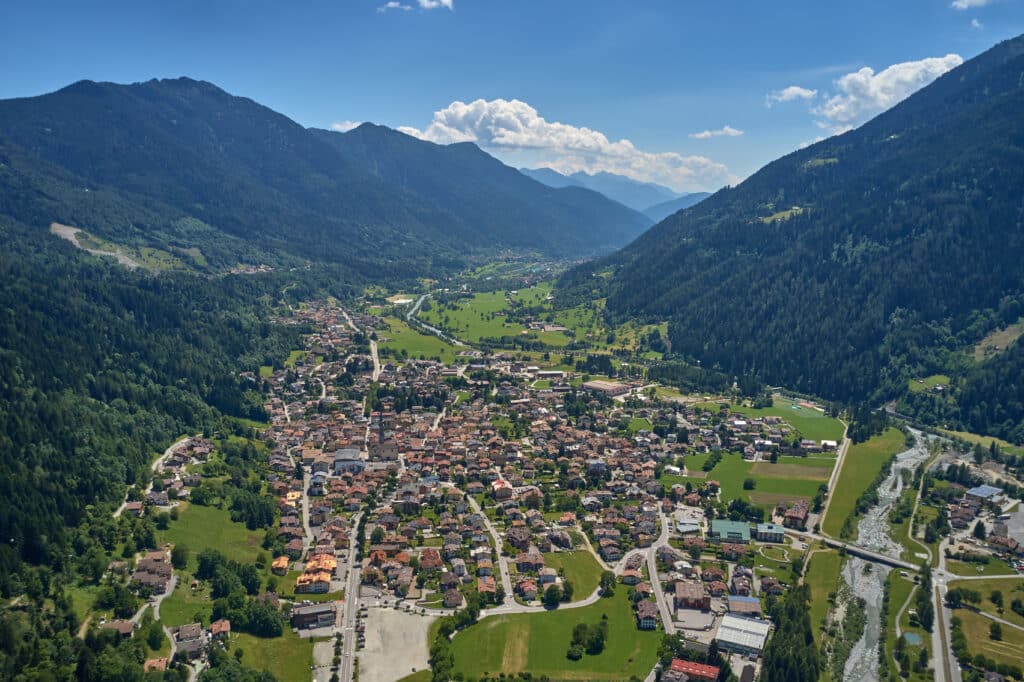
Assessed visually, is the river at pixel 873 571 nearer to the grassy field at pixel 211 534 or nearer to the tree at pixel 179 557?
the grassy field at pixel 211 534

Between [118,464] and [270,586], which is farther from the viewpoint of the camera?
[118,464]

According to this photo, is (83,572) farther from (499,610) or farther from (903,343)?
(903,343)

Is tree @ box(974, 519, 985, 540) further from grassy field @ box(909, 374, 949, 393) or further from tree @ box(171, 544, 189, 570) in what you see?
tree @ box(171, 544, 189, 570)

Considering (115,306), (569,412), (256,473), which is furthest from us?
(115,306)

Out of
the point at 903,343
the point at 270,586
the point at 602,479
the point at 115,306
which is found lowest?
the point at 270,586

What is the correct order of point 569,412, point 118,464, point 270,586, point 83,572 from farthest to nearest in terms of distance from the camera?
point 569,412 < point 118,464 < point 270,586 < point 83,572

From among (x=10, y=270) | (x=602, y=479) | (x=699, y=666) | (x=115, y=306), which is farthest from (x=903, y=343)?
(x=10, y=270)

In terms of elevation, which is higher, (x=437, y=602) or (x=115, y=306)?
(x=115, y=306)

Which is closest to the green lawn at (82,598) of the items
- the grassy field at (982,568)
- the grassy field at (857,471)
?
the grassy field at (857,471)
